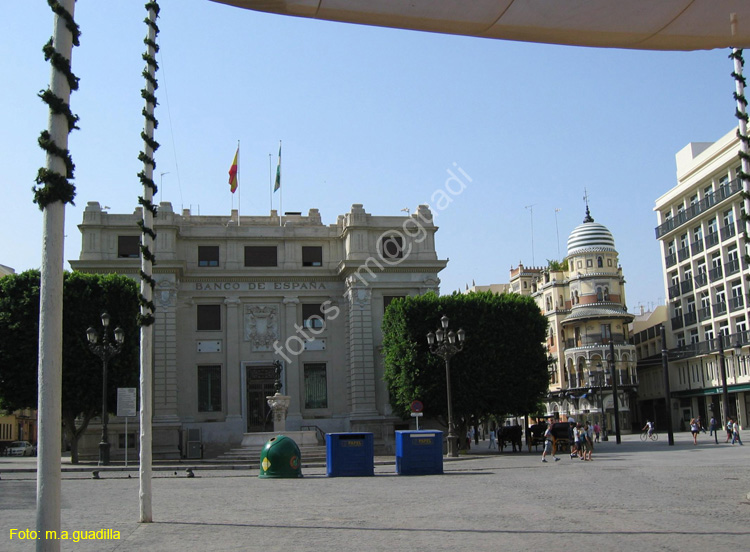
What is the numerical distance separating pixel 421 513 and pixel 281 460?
36.2 ft

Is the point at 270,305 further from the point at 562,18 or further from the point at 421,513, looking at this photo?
the point at 562,18

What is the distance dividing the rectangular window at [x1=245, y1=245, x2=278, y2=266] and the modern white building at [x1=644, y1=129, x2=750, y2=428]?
29.3 m

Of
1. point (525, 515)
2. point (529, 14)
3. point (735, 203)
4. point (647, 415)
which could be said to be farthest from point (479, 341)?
point (647, 415)

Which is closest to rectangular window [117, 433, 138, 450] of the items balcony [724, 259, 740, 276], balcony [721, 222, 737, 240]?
balcony [724, 259, 740, 276]

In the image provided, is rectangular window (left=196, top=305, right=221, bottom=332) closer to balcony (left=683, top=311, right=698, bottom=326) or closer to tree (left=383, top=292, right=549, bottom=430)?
tree (left=383, top=292, right=549, bottom=430)

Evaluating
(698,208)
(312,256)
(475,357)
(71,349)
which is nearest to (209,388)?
(312,256)

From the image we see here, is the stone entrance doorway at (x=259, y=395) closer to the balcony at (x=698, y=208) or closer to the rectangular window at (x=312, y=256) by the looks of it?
the rectangular window at (x=312, y=256)

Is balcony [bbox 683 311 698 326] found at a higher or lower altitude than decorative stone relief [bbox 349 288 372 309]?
lower

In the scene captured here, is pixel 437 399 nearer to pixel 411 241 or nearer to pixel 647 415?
pixel 411 241

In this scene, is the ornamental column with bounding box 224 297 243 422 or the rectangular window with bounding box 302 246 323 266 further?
the rectangular window with bounding box 302 246 323 266

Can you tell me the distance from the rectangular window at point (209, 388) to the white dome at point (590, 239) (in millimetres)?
40555

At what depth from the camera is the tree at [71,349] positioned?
3588 cm

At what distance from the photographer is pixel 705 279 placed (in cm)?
5959

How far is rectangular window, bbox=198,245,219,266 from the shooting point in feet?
158
